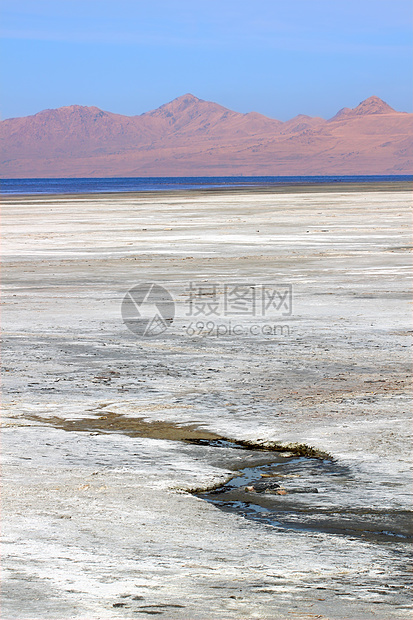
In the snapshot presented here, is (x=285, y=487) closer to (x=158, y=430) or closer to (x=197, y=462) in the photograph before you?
(x=197, y=462)

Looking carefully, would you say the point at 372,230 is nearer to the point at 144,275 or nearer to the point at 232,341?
the point at 144,275

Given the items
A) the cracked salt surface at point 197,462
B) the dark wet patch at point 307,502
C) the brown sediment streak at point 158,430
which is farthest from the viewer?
the brown sediment streak at point 158,430

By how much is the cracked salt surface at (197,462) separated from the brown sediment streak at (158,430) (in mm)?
95

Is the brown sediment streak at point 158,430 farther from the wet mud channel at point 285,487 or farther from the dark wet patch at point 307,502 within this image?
the dark wet patch at point 307,502

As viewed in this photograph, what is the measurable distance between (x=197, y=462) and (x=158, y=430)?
3.12 ft

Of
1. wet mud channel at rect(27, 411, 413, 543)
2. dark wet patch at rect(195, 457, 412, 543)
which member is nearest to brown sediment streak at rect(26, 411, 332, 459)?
wet mud channel at rect(27, 411, 413, 543)

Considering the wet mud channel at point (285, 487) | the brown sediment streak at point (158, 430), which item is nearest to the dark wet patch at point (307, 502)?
the wet mud channel at point (285, 487)

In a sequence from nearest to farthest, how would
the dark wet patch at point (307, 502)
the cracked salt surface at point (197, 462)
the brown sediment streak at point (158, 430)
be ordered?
the cracked salt surface at point (197, 462)
the dark wet patch at point (307, 502)
the brown sediment streak at point (158, 430)

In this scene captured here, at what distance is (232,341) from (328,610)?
7.38 m

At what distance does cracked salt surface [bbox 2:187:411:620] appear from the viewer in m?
4.56

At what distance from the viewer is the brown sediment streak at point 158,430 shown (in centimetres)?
718

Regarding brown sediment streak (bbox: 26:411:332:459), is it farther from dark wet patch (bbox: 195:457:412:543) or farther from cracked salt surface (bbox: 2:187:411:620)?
dark wet patch (bbox: 195:457:412:543)

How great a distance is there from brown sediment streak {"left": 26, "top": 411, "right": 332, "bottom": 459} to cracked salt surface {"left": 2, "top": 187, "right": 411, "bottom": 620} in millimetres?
95

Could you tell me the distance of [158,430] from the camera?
7664 millimetres
